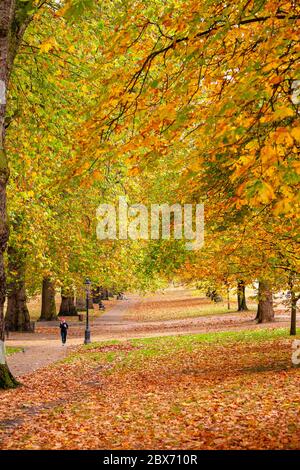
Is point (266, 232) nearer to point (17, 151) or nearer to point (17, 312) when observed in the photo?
point (17, 151)

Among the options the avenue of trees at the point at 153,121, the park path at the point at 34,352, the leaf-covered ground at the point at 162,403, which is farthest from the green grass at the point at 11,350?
the avenue of trees at the point at 153,121

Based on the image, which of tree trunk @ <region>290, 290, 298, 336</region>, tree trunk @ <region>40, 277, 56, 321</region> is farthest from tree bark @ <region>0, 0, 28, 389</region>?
tree trunk @ <region>40, 277, 56, 321</region>

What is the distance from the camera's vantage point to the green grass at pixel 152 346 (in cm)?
2184

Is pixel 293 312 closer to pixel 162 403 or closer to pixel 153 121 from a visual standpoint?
pixel 162 403

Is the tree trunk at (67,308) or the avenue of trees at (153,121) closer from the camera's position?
the avenue of trees at (153,121)

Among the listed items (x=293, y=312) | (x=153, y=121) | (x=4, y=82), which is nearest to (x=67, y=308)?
(x=293, y=312)

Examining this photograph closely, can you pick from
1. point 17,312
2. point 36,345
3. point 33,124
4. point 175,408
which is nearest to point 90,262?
point 36,345

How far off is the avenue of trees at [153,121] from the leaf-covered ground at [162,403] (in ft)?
8.02

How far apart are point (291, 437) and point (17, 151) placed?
10760 mm

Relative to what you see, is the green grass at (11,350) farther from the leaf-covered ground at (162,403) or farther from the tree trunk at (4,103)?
the tree trunk at (4,103)

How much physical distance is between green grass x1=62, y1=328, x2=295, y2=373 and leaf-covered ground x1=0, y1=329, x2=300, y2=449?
0.25m

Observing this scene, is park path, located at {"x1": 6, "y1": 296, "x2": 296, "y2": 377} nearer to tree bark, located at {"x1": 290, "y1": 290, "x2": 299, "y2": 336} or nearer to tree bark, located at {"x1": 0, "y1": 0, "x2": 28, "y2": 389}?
tree bark, located at {"x1": 0, "y1": 0, "x2": 28, "y2": 389}

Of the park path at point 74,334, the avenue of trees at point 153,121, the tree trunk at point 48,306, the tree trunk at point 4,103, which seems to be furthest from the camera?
the tree trunk at point 48,306

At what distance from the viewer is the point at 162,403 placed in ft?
38.3
